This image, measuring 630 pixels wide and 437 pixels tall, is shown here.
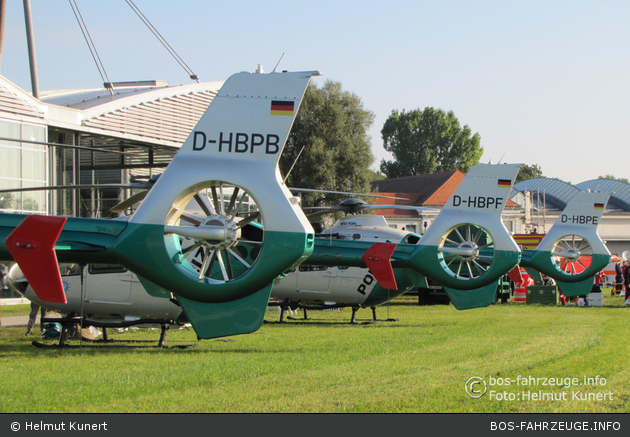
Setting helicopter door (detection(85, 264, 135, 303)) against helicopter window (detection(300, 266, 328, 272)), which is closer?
helicopter door (detection(85, 264, 135, 303))

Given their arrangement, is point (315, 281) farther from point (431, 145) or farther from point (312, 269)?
point (431, 145)

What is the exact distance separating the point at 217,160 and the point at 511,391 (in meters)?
4.54

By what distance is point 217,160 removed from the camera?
7195 mm

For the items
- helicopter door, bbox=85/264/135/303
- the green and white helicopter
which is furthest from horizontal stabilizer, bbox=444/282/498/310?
the green and white helicopter

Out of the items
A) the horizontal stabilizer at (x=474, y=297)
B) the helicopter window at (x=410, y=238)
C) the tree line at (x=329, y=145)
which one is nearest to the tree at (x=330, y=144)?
the tree line at (x=329, y=145)

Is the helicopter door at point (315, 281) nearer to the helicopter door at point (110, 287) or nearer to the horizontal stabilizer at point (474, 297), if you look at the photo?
the horizontal stabilizer at point (474, 297)

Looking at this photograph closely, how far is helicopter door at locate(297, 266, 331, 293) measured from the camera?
16.5 m

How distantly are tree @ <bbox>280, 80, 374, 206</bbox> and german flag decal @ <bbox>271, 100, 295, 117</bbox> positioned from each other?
3087cm

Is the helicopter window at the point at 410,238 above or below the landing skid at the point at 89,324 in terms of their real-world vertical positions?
above

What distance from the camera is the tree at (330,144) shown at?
38594 mm

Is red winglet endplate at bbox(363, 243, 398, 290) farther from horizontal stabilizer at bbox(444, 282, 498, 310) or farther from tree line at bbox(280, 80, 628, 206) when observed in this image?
tree line at bbox(280, 80, 628, 206)

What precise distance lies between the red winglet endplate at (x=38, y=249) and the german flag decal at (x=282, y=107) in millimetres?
2695

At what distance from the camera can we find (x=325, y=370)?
9039 millimetres

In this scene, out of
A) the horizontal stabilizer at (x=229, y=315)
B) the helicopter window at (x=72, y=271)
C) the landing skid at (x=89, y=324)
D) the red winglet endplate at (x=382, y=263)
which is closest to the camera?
the horizontal stabilizer at (x=229, y=315)
